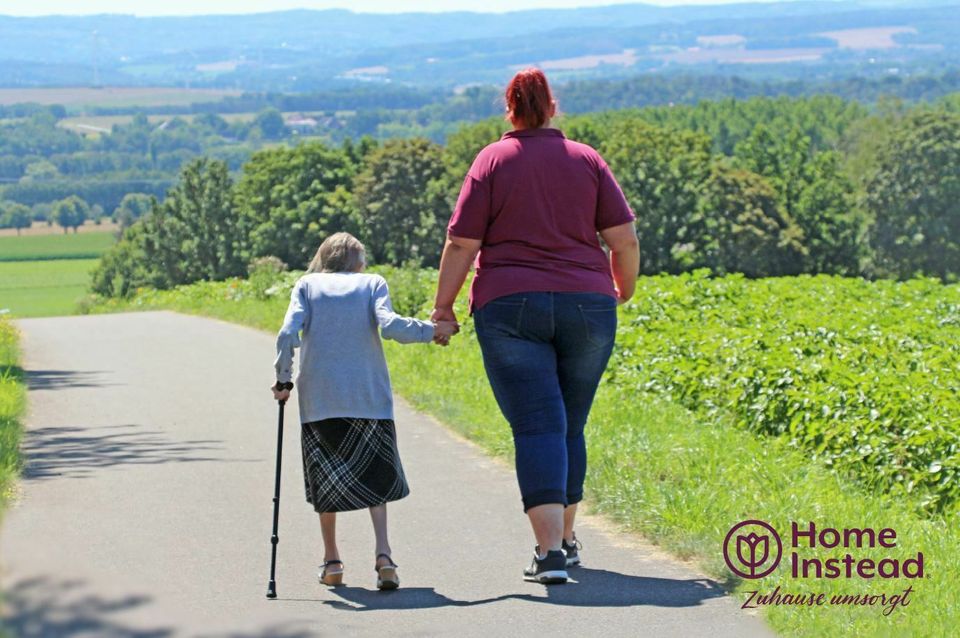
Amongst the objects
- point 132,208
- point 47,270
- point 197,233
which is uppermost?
point 197,233

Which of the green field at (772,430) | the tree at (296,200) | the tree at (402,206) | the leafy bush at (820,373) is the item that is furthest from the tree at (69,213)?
the green field at (772,430)

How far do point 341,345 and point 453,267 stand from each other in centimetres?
56

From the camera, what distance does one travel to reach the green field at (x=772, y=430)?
6.57 m

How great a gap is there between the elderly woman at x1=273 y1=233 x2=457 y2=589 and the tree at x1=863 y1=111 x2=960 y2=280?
77714mm

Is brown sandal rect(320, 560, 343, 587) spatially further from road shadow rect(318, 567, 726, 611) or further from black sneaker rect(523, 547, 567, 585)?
black sneaker rect(523, 547, 567, 585)

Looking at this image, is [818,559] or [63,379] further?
[63,379]

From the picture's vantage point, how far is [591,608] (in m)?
5.81

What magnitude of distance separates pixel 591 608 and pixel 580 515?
1942mm

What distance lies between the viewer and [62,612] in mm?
2873

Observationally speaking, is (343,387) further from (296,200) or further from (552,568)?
(296,200)

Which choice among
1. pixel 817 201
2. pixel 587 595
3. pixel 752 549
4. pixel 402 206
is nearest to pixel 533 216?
pixel 587 595

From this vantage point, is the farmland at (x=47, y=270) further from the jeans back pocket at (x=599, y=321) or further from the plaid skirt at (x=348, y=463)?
the jeans back pocket at (x=599, y=321)

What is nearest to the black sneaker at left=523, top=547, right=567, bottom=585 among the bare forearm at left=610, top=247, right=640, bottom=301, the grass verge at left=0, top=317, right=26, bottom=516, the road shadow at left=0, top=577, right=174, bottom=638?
the bare forearm at left=610, top=247, right=640, bottom=301

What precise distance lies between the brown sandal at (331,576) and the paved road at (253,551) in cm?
5
